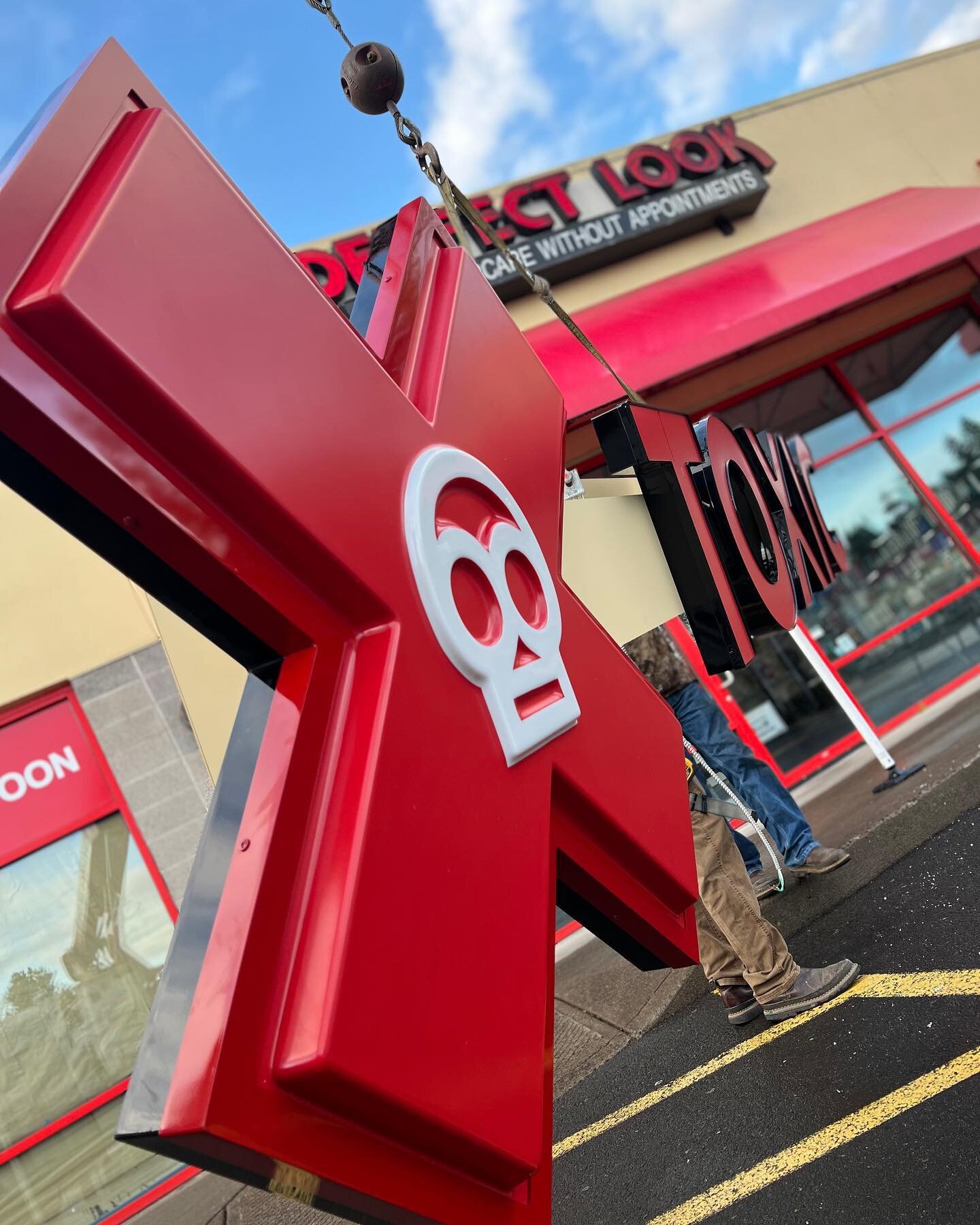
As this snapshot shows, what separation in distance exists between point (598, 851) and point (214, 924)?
913 millimetres

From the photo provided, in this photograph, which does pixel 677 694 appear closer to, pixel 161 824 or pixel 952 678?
pixel 161 824

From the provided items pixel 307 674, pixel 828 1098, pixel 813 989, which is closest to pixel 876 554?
pixel 813 989

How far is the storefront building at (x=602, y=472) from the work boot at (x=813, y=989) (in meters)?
2.88

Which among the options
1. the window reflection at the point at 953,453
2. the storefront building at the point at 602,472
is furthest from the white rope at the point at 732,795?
the window reflection at the point at 953,453

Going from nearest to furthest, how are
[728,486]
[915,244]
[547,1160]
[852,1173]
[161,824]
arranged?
[547,1160] < [852,1173] < [728,486] < [161,824] < [915,244]

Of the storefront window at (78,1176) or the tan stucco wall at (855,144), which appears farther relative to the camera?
the tan stucco wall at (855,144)

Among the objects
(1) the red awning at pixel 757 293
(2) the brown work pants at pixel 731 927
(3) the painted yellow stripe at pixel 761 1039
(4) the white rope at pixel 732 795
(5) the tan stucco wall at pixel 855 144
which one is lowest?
(3) the painted yellow stripe at pixel 761 1039

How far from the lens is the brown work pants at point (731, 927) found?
323 cm

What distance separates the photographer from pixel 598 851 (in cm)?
190

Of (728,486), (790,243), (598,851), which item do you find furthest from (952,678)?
(598,851)

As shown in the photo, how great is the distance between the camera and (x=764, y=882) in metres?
4.45

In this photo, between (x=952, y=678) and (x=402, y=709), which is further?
(x=952, y=678)

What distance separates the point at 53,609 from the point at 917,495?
7.30m

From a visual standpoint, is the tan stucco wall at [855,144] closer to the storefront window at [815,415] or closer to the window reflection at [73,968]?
the storefront window at [815,415]
